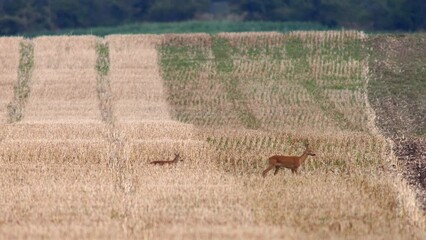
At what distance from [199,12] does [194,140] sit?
225 ft

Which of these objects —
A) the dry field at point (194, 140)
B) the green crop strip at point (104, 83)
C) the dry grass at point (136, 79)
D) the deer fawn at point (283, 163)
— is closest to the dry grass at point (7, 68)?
the dry field at point (194, 140)

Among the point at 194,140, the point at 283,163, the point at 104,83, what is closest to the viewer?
the point at 283,163

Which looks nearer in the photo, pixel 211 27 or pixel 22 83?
pixel 22 83

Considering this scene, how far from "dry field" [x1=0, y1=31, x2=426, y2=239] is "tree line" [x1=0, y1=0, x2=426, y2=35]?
109ft

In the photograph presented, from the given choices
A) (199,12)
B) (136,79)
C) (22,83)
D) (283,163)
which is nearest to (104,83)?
(136,79)

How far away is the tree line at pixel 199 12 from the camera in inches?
3430

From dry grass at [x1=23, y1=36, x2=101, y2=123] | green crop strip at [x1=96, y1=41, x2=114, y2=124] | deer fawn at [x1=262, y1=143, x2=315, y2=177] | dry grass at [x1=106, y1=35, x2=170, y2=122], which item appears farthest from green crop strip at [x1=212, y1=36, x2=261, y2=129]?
deer fawn at [x1=262, y1=143, x2=315, y2=177]

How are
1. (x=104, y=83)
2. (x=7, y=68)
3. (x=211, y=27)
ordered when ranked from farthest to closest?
(x=211, y=27) < (x=7, y=68) < (x=104, y=83)

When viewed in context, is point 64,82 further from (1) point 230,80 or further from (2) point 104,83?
(1) point 230,80

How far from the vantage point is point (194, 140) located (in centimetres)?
3238

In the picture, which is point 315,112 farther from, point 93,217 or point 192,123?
point 93,217

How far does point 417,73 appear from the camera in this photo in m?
47.8

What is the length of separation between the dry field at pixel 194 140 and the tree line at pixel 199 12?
33119mm

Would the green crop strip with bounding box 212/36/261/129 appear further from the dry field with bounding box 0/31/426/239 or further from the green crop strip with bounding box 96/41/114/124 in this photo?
the green crop strip with bounding box 96/41/114/124
